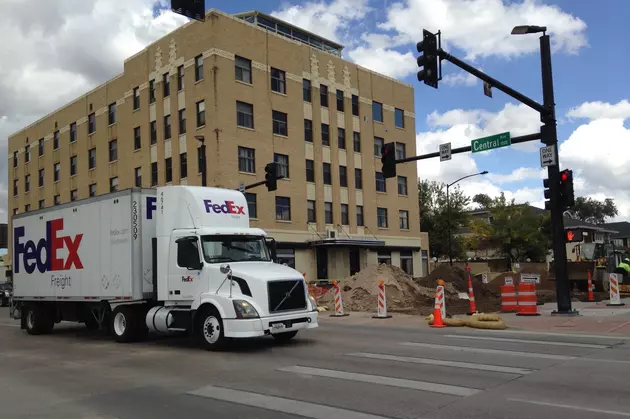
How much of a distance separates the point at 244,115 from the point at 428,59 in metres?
24.2

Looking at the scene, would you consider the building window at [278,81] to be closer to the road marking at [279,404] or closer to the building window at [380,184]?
the building window at [380,184]

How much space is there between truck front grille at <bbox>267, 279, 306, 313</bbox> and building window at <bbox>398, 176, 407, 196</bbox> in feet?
126

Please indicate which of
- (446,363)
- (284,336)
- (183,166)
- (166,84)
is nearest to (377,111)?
(166,84)

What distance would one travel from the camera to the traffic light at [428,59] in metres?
15.4

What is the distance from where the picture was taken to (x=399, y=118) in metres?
51.0

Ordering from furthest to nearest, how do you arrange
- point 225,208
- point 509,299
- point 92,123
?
point 92,123 < point 509,299 < point 225,208

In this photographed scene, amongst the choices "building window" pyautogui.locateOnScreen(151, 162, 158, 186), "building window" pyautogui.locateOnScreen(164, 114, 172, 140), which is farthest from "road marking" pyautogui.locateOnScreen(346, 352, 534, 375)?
"building window" pyautogui.locateOnScreen(151, 162, 158, 186)

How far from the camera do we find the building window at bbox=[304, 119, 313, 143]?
42875 millimetres

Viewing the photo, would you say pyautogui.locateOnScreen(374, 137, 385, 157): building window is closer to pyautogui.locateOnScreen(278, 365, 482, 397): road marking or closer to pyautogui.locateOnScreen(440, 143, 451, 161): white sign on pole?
pyautogui.locateOnScreen(440, 143, 451, 161): white sign on pole

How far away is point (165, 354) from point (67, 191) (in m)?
43.9

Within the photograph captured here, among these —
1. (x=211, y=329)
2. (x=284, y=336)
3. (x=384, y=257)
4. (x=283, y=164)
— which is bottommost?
(x=284, y=336)

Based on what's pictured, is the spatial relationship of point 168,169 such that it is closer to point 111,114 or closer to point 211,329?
point 111,114

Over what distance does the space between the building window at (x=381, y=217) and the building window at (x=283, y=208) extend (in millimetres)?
9757

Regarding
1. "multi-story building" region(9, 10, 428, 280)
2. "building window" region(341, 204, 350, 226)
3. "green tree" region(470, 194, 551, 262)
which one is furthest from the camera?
"green tree" region(470, 194, 551, 262)
